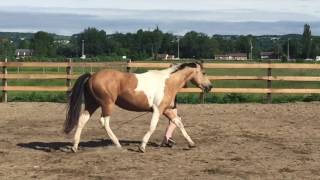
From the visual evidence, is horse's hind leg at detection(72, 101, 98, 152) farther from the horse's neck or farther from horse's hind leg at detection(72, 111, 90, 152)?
the horse's neck

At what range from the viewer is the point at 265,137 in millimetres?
10852

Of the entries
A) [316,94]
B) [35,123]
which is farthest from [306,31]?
[35,123]

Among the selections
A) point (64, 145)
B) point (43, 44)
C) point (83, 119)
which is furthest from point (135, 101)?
point (43, 44)

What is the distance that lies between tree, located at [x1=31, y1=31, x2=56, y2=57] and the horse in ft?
261

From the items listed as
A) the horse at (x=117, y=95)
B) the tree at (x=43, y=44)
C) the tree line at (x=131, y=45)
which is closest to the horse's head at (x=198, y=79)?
the horse at (x=117, y=95)

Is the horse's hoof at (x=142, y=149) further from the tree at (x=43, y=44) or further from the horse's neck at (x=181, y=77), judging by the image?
the tree at (x=43, y=44)

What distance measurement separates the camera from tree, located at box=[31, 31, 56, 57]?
88.6 metres

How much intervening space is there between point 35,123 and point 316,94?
9509 millimetres

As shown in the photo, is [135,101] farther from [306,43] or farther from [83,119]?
[306,43]

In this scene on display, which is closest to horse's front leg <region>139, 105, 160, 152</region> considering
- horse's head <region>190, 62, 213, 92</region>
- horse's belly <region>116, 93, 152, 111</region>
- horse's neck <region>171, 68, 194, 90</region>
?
horse's belly <region>116, 93, 152, 111</region>

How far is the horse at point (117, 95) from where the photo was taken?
896cm

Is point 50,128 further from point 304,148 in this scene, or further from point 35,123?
point 304,148

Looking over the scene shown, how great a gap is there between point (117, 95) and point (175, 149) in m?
1.27

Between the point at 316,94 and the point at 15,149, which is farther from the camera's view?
the point at 316,94
